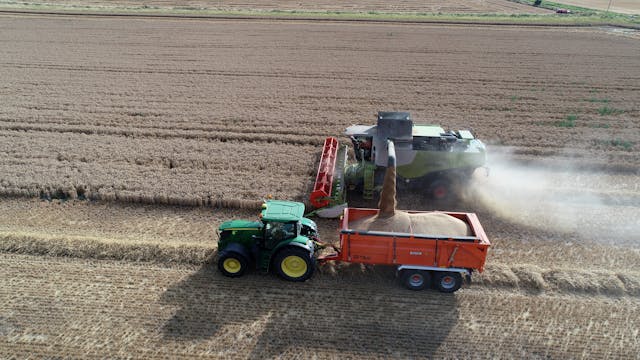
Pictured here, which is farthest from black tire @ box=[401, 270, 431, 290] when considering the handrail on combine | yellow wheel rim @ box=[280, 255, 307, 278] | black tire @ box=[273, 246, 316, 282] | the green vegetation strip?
the green vegetation strip

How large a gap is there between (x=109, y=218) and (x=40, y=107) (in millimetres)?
11140

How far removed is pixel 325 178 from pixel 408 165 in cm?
252

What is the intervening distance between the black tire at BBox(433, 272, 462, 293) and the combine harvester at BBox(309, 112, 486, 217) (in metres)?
3.62

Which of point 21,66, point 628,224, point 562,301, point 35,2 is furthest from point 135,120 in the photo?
point 35,2

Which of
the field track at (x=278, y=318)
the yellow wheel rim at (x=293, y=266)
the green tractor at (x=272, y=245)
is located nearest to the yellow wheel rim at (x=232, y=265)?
the green tractor at (x=272, y=245)

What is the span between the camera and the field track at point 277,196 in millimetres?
8453

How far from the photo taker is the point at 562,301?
9164mm

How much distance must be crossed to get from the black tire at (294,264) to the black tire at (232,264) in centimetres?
74

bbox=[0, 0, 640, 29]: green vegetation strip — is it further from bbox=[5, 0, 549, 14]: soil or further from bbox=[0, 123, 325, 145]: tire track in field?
bbox=[0, 123, 325, 145]: tire track in field

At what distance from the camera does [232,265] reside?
9.55 metres

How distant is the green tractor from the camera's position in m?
9.12

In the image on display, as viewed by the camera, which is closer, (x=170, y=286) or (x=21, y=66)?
(x=170, y=286)

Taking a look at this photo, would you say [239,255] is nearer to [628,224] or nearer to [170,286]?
[170,286]

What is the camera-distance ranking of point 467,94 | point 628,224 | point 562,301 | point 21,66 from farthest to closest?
1. point 21,66
2. point 467,94
3. point 628,224
4. point 562,301
